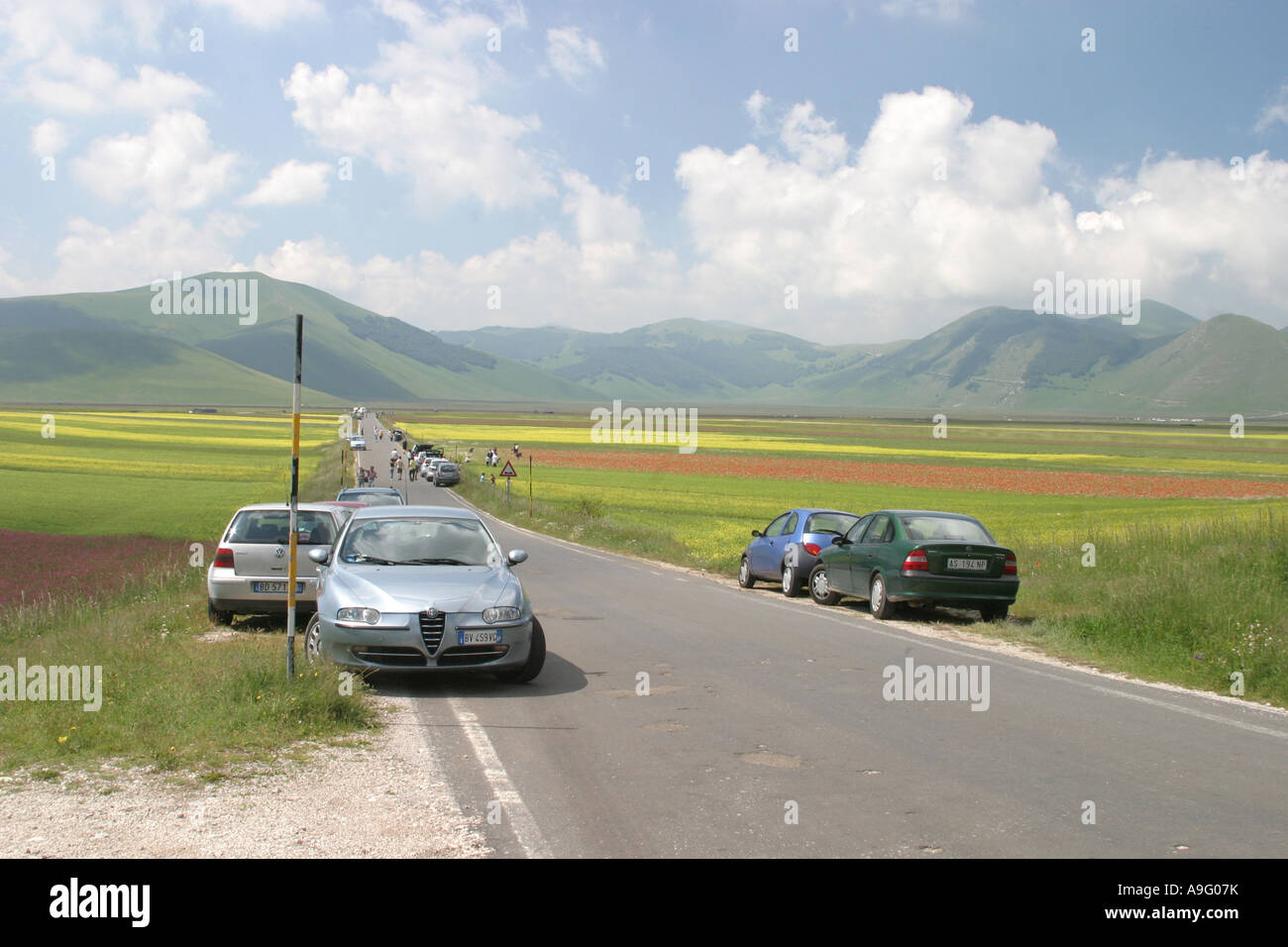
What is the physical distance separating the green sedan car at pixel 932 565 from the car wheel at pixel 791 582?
231 cm

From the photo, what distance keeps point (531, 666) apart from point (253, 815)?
4.56 meters

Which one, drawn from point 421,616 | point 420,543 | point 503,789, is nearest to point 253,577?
point 420,543

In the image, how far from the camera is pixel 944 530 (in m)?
16.3

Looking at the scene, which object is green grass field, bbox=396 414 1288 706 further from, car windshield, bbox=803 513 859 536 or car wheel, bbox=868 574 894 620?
car windshield, bbox=803 513 859 536

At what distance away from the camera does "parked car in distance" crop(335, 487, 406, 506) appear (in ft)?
81.3

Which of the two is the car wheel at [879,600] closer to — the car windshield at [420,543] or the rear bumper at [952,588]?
the rear bumper at [952,588]

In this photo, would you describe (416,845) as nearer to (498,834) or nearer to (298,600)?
(498,834)

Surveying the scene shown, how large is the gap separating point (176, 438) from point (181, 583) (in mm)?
91085

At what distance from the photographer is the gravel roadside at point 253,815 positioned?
568 centimetres

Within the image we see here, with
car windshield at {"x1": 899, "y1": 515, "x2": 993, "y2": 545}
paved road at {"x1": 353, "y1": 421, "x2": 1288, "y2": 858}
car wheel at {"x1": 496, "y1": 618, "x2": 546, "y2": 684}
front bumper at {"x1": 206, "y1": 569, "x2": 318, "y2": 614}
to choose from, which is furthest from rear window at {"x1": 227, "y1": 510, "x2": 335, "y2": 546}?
car windshield at {"x1": 899, "y1": 515, "x2": 993, "y2": 545}

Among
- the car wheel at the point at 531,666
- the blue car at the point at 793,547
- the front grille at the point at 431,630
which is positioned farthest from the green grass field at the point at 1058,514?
the front grille at the point at 431,630

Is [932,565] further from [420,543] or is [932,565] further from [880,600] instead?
[420,543]

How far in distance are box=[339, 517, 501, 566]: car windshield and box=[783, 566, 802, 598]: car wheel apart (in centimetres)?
849
